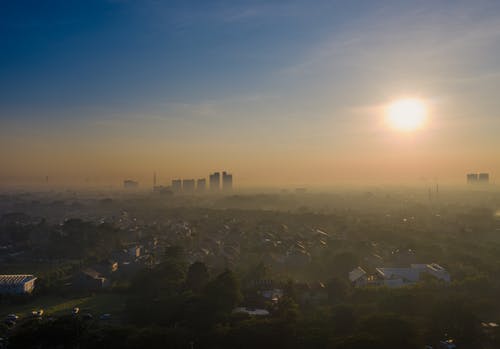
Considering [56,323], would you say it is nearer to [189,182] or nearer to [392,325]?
[392,325]

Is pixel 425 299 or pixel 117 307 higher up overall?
pixel 425 299

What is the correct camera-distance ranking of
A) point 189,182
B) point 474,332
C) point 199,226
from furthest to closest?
point 189,182
point 199,226
point 474,332

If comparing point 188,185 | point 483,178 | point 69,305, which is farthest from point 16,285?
point 483,178

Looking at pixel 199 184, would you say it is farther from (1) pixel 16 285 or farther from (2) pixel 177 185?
(1) pixel 16 285

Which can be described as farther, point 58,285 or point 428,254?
point 428,254

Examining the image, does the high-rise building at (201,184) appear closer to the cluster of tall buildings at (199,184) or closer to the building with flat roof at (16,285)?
the cluster of tall buildings at (199,184)

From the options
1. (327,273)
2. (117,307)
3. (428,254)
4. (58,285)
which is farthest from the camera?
(428,254)

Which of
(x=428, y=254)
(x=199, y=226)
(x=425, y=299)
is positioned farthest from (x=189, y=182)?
(x=425, y=299)
